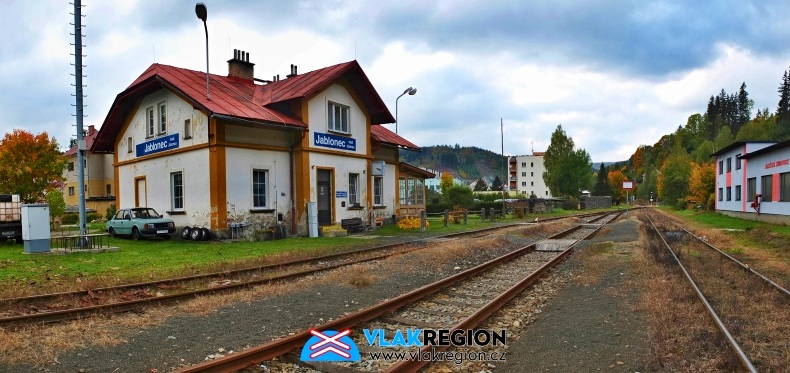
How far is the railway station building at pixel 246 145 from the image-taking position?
19.0 metres

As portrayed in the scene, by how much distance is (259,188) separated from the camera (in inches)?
795

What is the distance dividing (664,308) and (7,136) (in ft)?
159

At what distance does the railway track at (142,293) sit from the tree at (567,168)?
2310 inches

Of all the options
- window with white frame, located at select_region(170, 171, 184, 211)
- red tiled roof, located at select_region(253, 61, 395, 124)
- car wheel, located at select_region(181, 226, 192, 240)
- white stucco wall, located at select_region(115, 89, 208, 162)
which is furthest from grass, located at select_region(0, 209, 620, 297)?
red tiled roof, located at select_region(253, 61, 395, 124)

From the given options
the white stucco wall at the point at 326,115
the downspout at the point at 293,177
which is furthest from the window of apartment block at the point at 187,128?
the white stucco wall at the point at 326,115

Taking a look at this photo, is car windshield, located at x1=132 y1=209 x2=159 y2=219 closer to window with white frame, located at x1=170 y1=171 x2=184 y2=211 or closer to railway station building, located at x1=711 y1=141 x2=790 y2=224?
window with white frame, located at x1=170 y1=171 x2=184 y2=211

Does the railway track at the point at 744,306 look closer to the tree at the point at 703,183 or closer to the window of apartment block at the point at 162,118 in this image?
the window of apartment block at the point at 162,118

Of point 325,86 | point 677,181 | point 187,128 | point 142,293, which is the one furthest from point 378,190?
point 677,181

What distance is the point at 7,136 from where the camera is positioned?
41.1 m

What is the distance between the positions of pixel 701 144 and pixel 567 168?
3881cm

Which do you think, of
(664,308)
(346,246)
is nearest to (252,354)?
(664,308)

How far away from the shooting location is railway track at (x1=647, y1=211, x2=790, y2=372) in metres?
5.37

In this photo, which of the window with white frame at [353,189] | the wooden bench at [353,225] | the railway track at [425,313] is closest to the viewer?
the railway track at [425,313]

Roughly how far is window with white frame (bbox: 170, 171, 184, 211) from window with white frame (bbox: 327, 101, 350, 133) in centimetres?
642
